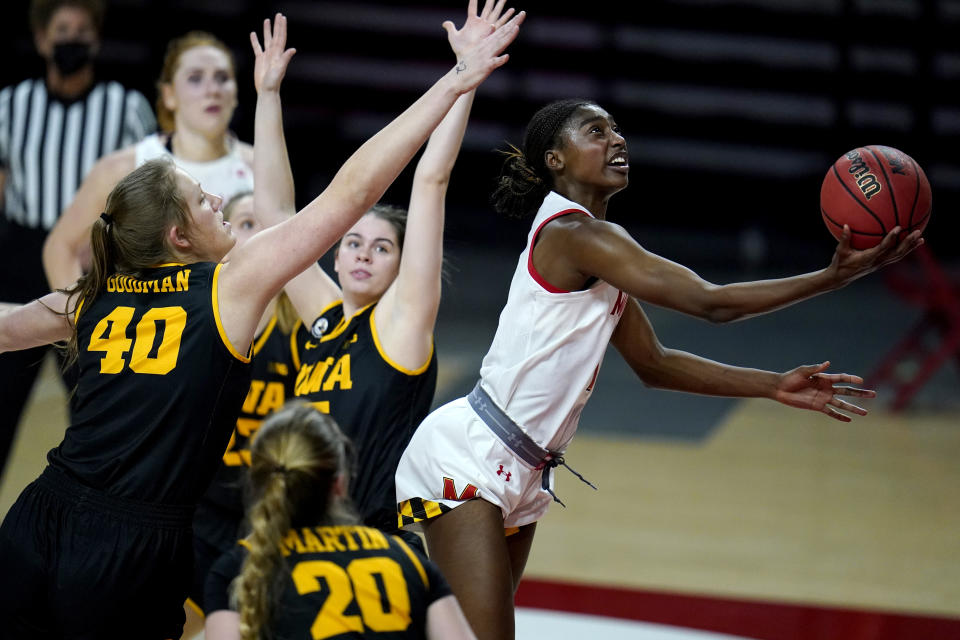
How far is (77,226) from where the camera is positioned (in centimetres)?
420

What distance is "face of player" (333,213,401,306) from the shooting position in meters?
3.38

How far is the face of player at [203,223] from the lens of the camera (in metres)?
2.71

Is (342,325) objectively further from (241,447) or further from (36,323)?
(36,323)

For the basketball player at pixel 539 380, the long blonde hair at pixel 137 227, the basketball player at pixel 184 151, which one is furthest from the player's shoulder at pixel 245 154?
the long blonde hair at pixel 137 227

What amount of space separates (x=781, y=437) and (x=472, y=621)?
5.37m

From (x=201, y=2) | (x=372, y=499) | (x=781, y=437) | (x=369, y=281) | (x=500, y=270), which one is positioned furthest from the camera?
(x=201, y=2)

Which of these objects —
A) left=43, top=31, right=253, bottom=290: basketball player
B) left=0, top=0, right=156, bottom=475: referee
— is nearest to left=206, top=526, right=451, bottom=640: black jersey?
left=43, top=31, right=253, bottom=290: basketball player

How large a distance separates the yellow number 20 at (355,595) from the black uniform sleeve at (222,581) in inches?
5.6

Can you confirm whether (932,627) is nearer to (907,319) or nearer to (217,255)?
(217,255)

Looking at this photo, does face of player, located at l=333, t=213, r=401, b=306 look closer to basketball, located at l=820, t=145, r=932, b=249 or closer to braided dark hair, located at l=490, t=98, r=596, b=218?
braided dark hair, located at l=490, t=98, r=596, b=218

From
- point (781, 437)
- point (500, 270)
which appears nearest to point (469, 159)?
point (500, 270)

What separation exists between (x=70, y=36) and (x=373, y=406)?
2716mm

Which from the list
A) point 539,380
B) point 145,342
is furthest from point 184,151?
point 539,380

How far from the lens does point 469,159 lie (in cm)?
1511
